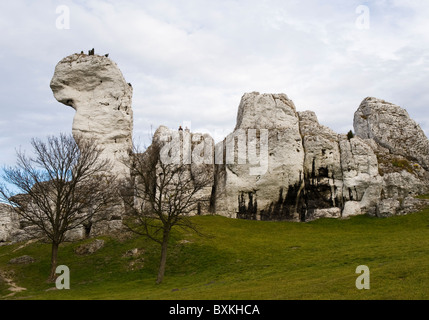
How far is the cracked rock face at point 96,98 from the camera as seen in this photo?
62344 millimetres

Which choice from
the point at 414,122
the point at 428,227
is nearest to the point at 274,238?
the point at 428,227

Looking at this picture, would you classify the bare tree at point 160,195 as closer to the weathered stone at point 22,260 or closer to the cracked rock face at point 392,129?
the weathered stone at point 22,260

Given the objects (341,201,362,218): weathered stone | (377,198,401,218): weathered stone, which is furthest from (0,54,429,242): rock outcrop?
(377,198,401,218): weathered stone

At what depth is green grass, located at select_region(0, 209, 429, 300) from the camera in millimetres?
21234

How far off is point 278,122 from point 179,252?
33.1 metres

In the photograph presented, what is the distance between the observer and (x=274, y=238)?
4641 cm

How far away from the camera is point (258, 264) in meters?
34.5

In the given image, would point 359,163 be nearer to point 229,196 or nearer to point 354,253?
point 229,196

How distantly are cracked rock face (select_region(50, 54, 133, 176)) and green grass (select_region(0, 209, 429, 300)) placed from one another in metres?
21.1

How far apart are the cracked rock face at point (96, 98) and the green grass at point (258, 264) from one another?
69.2 feet
